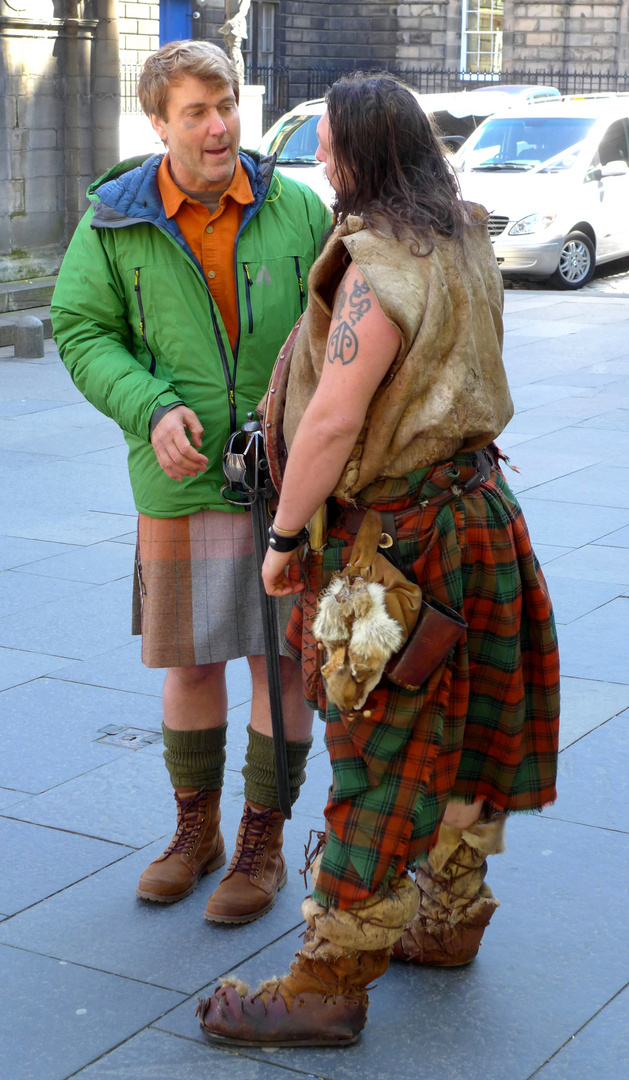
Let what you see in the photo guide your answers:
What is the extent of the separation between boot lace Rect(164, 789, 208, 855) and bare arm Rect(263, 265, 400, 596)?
1083 millimetres

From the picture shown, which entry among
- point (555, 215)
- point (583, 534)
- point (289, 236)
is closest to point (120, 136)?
point (555, 215)

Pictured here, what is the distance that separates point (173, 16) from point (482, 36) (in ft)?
44.6

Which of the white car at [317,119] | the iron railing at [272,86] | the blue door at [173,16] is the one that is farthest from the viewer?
the iron railing at [272,86]

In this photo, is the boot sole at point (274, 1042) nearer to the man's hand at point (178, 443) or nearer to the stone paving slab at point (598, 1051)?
the stone paving slab at point (598, 1051)

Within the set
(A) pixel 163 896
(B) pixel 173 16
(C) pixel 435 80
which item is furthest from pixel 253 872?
(C) pixel 435 80

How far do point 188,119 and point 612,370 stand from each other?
7536 millimetres

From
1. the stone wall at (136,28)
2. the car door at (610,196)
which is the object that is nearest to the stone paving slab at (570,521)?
the car door at (610,196)

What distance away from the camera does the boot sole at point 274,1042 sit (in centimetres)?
268

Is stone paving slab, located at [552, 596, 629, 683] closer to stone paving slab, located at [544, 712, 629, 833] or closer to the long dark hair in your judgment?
stone paving slab, located at [544, 712, 629, 833]

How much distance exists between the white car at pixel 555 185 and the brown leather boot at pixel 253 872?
12.0 m

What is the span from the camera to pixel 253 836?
3.24 metres

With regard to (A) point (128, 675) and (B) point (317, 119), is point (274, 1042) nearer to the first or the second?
(A) point (128, 675)

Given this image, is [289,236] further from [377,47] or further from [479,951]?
[377,47]

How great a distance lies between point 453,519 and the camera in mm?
2588
